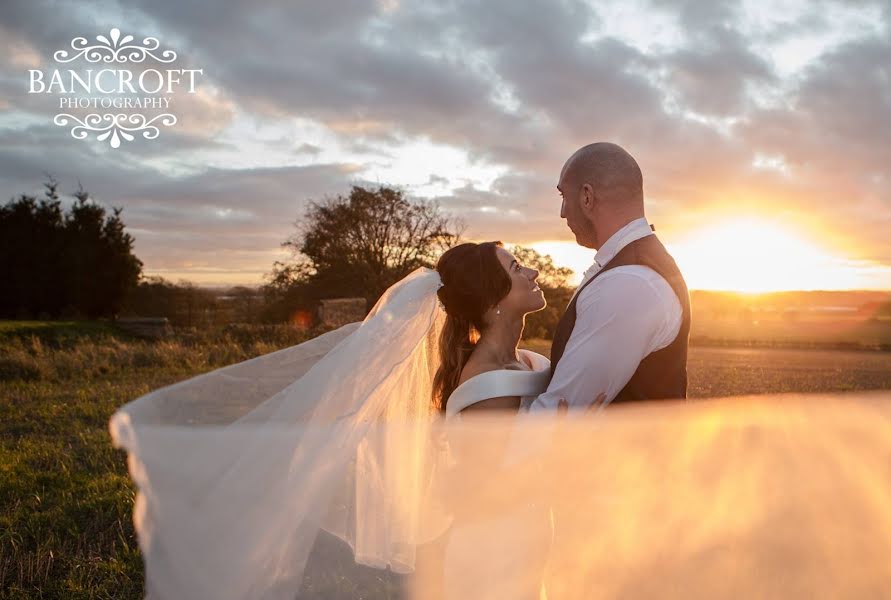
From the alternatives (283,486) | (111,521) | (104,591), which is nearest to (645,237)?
(283,486)

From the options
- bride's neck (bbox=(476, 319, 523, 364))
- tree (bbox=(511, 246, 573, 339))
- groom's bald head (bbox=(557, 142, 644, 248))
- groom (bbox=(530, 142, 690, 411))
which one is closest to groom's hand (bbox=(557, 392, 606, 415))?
groom (bbox=(530, 142, 690, 411))

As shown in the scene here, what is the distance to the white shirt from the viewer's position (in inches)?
120

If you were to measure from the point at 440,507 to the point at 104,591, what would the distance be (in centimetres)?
229

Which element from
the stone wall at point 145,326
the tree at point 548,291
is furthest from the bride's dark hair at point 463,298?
the tree at point 548,291

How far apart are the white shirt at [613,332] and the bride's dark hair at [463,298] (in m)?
1.11

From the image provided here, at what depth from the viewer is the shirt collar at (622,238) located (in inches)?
133

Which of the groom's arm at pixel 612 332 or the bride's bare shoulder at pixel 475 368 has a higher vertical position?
the groom's arm at pixel 612 332

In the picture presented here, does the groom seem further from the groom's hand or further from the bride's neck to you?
the bride's neck

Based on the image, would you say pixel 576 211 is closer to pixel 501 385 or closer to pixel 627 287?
pixel 627 287

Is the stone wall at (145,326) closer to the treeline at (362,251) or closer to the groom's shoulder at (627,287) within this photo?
the treeline at (362,251)

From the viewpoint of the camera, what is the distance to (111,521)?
6.20 metres

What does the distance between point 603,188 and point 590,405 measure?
1.01 meters

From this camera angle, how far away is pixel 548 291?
34500mm

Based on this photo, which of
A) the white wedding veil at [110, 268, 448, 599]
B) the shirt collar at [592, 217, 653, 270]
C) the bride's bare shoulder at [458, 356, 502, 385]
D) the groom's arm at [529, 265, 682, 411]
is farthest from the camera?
the bride's bare shoulder at [458, 356, 502, 385]
